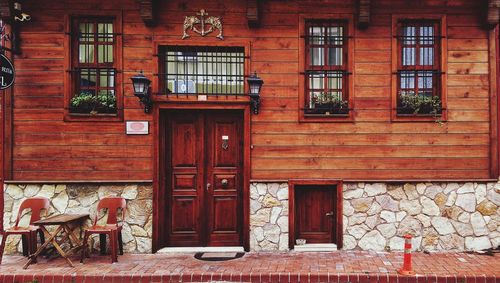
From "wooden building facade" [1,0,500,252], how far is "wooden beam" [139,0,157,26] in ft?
0.13

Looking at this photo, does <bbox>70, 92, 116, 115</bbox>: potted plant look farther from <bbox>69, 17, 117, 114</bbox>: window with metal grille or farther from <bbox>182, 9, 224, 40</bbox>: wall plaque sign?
<bbox>182, 9, 224, 40</bbox>: wall plaque sign

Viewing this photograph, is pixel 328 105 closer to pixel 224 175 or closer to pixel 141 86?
pixel 224 175

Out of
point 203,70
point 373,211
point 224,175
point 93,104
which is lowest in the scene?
point 373,211

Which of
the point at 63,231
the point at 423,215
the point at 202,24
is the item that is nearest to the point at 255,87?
the point at 202,24

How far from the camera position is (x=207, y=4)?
7.27m

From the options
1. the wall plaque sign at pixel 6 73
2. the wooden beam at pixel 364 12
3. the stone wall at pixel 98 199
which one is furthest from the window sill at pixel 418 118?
the wall plaque sign at pixel 6 73

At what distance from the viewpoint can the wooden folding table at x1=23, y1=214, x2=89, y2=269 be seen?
617 cm

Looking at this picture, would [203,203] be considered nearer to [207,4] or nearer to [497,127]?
[207,4]

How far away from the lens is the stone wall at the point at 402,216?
280 inches

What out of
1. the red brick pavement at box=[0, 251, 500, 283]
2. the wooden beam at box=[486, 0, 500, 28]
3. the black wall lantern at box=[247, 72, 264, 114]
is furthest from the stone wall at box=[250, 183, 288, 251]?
the wooden beam at box=[486, 0, 500, 28]

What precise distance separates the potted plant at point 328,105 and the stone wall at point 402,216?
1540 millimetres

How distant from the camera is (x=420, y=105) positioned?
23.7ft

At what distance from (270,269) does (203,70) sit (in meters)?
4.09

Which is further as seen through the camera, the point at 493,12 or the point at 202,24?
the point at 202,24
